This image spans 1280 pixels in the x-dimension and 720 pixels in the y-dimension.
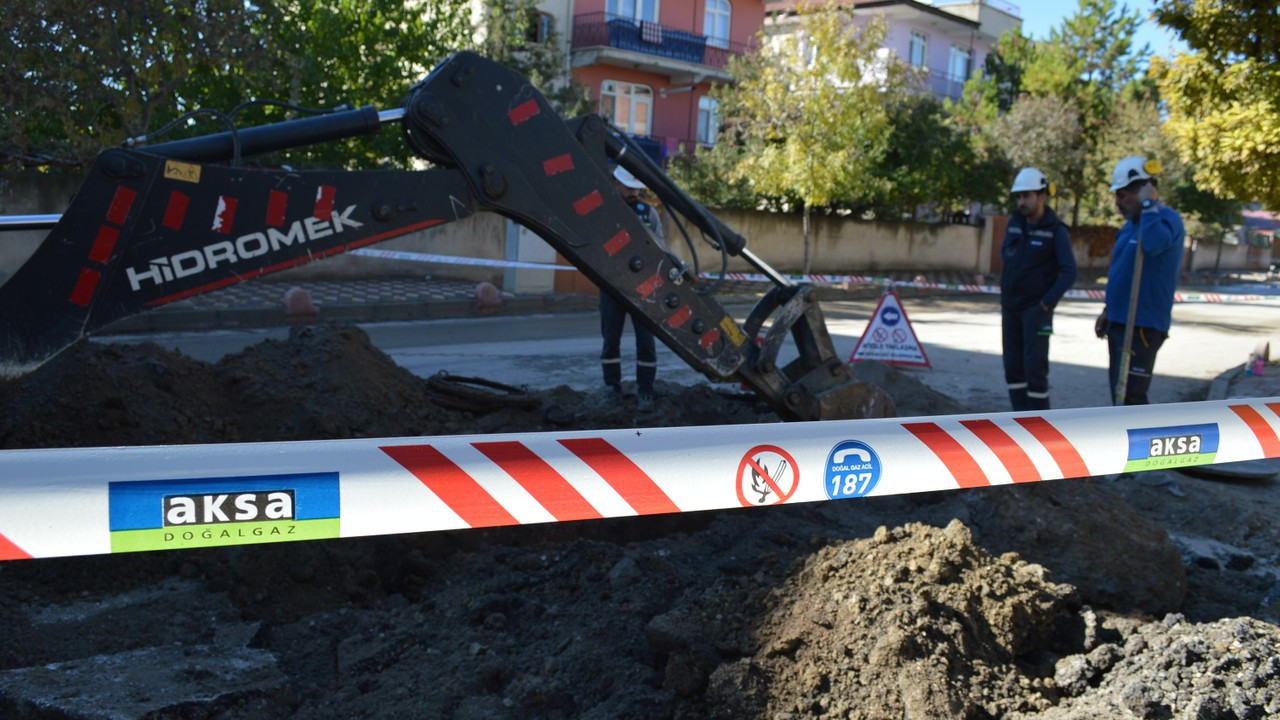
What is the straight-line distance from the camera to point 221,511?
2.31 meters

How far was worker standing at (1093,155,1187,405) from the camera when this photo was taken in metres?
7.07

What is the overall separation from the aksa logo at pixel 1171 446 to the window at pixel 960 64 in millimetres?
46005

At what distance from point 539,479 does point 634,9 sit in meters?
33.9

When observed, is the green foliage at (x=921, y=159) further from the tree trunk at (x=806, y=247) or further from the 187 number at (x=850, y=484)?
the 187 number at (x=850, y=484)

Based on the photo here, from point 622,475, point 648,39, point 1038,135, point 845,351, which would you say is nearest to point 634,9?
point 648,39

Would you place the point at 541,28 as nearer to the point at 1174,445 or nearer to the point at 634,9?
the point at 634,9

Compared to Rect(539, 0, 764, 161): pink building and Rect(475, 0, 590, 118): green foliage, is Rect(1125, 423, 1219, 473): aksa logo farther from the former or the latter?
Result: Rect(539, 0, 764, 161): pink building

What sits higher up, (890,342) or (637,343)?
(637,343)

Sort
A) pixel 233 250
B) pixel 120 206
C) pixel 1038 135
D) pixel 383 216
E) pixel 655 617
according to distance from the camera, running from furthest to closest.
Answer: pixel 1038 135, pixel 383 216, pixel 233 250, pixel 120 206, pixel 655 617

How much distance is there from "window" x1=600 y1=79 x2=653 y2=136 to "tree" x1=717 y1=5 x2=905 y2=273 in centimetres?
957

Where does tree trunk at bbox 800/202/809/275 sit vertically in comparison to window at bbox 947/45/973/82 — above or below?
below

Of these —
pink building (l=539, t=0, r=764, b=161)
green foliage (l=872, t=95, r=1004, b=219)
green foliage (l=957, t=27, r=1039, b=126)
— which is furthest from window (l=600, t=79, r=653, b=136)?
green foliage (l=957, t=27, r=1039, b=126)

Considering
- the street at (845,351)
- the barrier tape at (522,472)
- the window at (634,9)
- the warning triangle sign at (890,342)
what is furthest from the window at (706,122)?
the barrier tape at (522,472)

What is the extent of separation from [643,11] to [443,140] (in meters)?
32.2
